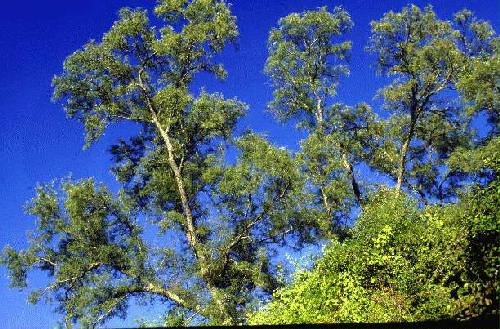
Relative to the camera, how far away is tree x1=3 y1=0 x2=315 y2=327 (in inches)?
1089

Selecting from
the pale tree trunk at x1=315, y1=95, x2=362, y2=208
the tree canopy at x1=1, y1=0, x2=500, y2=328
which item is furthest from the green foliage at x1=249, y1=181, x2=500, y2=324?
the pale tree trunk at x1=315, y1=95, x2=362, y2=208

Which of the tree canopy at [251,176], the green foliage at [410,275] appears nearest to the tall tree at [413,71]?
the tree canopy at [251,176]

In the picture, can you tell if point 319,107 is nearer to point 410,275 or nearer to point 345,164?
point 345,164

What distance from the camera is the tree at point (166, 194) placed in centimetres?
2766

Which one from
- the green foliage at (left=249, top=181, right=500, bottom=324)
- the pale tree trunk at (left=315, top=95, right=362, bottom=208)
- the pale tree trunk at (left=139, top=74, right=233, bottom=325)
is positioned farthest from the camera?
the pale tree trunk at (left=315, top=95, right=362, bottom=208)

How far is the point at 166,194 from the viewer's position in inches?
1304

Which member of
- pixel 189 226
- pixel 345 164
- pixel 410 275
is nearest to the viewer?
pixel 410 275

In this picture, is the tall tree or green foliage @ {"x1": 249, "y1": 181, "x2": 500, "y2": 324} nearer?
green foliage @ {"x1": 249, "y1": 181, "x2": 500, "y2": 324}

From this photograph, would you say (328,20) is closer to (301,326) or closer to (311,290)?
(311,290)

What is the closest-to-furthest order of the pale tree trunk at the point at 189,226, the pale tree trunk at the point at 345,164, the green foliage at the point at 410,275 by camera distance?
1. the green foliage at the point at 410,275
2. the pale tree trunk at the point at 189,226
3. the pale tree trunk at the point at 345,164

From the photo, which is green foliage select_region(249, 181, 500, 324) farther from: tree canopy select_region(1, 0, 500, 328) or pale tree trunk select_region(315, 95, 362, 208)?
pale tree trunk select_region(315, 95, 362, 208)

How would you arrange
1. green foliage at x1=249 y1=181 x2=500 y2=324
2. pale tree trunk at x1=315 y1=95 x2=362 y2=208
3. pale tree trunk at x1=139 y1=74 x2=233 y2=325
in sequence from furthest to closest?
pale tree trunk at x1=315 y1=95 x2=362 y2=208 → pale tree trunk at x1=139 y1=74 x2=233 y2=325 → green foliage at x1=249 y1=181 x2=500 y2=324

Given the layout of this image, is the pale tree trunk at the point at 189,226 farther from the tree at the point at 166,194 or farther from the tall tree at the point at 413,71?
the tall tree at the point at 413,71

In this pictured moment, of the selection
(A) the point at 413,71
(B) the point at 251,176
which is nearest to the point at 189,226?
(B) the point at 251,176
